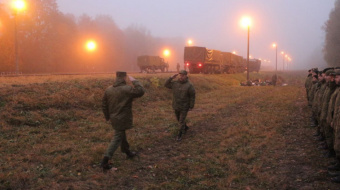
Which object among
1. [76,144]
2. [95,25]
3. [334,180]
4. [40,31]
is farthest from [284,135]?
[95,25]

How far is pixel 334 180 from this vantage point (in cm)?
513

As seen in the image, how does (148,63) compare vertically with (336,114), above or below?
above

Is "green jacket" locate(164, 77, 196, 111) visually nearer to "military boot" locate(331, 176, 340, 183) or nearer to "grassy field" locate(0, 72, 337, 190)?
"grassy field" locate(0, 72, 337, 190)

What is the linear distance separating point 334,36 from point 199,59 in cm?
3591

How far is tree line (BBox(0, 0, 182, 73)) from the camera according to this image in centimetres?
3176

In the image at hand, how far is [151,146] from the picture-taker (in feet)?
25.4

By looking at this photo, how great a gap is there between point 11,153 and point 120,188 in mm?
3293

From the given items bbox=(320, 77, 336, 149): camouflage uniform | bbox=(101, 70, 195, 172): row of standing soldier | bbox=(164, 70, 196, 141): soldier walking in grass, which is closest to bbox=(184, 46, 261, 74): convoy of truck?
bbox=(164, 70, 196, 141): soldier walking in grass

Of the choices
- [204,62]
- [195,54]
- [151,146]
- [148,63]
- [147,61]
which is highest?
[195,54]

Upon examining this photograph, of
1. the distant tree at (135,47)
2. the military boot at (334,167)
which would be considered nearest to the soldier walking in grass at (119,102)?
the military boot at (334,167)

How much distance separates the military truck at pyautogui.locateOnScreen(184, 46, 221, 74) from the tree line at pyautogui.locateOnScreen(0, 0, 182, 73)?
37.5ft

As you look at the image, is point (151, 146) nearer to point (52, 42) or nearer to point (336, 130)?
point (336, 130)

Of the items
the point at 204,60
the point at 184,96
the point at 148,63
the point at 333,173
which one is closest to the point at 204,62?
the point at 204,60

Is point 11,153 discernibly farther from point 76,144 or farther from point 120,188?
point 120,188
